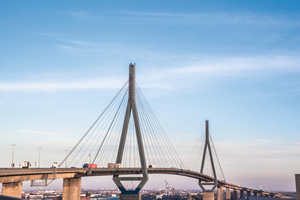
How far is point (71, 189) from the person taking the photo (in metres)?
62.2

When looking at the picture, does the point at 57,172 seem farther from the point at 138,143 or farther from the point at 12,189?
the point at 138,143

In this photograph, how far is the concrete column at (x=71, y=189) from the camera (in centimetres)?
5999

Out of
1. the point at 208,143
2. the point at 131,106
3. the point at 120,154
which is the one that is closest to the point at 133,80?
the point at 131,106

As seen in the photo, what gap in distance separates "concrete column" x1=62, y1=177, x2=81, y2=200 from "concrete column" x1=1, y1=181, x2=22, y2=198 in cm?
1628

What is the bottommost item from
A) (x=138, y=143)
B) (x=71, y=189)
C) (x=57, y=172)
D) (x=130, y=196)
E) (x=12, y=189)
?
(x=130, y=196)

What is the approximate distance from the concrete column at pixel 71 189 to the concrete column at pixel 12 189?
16.3 m

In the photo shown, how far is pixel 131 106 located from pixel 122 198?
806 inches

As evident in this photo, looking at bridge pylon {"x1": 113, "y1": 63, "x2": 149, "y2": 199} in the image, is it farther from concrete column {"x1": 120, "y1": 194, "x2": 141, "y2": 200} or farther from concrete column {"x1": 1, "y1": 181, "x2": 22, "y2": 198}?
concrete column {"x1": 1, "y1": 181, "x2": 22, "y2": 198}

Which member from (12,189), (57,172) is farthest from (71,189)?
(12,189)

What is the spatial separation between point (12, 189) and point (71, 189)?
65.5ft

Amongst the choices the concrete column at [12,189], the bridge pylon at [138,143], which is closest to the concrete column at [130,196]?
the bridge pylon at [138,143]

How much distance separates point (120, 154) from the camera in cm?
6581

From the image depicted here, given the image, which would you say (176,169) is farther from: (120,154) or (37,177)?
(37,177)

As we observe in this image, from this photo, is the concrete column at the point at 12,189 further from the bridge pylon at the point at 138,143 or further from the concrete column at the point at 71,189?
the bridge pylon at the point at 138,143
